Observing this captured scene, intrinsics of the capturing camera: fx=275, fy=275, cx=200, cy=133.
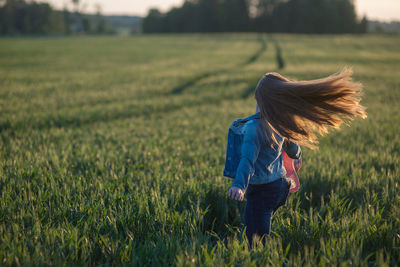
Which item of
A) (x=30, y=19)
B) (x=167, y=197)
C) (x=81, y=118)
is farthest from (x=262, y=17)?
(x=167, y=197)

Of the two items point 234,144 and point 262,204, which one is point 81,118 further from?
point 262,204

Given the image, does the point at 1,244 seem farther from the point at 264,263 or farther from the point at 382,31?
the point at 382,31

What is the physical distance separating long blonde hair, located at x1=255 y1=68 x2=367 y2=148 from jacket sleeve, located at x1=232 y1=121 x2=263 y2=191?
0.33 feet

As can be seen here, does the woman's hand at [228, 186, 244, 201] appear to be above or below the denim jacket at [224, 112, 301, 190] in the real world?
below

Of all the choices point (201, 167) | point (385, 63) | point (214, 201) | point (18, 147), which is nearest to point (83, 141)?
point (18, 147)

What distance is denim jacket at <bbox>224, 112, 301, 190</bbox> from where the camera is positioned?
190 centimetres

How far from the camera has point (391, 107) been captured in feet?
29.3

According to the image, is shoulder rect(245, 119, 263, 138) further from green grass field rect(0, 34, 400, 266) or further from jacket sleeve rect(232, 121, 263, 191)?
green grass field rect(0, 34, 400, 266)

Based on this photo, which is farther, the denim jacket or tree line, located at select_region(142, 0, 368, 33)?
tree line, located at select_region(142, 0, 368, 33)

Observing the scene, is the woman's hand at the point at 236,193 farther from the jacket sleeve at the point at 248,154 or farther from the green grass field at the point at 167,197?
the green grass field at the point at 167,197

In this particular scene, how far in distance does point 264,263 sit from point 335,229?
80cm

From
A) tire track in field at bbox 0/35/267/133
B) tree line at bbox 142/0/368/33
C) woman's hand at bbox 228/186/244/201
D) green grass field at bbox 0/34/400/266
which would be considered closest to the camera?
woman's hand at bbox 228/186/244/201

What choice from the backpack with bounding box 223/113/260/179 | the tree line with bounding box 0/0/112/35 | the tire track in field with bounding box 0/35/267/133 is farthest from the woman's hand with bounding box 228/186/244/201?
the tree line with bounding box 0/0/112/35

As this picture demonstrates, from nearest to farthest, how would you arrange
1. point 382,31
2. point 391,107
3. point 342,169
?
point 342,169
point 391,107
point 382,31
